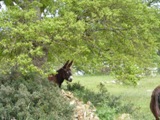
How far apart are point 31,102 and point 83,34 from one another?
241cm

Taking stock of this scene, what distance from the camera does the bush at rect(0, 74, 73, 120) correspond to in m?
7.68

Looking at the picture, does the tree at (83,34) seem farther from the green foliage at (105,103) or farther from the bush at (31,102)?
the green foliage at (105,103)

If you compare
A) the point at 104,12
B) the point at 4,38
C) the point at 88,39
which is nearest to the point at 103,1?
the point at 104,12

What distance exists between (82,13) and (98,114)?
2.62 metres

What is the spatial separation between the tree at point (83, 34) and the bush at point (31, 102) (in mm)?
444

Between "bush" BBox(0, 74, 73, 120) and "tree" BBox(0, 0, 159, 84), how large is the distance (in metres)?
0.44

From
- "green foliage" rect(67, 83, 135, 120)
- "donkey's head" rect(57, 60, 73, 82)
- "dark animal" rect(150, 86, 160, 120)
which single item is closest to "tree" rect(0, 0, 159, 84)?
"donkey's head" rect(57, 60, 73, 82)

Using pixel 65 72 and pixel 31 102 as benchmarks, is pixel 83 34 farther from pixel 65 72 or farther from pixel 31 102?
pixel 31 102

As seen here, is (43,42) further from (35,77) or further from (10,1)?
(10,1)

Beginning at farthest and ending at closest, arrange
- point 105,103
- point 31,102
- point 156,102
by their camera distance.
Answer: point 105,103 → point 156,102 → point 31,102

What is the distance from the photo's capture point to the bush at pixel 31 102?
7.68 m

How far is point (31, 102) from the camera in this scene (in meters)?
8.05

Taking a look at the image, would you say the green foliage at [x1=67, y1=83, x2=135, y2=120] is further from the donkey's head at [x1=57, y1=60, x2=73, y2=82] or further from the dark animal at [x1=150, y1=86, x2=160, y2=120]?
the dark animal at [x1=150, y1=86, x2=160, y2=120]

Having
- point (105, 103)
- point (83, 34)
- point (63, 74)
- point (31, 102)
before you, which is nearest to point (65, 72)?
point (63, 74)
